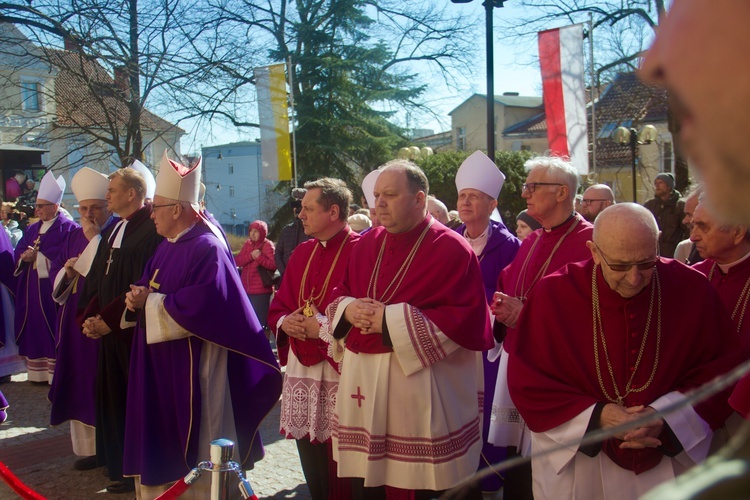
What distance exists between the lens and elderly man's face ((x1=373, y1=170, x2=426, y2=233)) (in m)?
4.16

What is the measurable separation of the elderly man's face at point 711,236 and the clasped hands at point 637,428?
1088mm

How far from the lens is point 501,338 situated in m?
4.75

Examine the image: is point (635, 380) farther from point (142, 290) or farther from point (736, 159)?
point (142, 290)

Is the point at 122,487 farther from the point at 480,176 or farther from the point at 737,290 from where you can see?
the point at 737,290

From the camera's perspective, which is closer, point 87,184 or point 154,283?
point 154,283

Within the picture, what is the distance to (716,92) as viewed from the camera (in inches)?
30.3

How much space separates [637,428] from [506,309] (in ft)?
3.95

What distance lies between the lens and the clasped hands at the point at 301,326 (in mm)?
4676

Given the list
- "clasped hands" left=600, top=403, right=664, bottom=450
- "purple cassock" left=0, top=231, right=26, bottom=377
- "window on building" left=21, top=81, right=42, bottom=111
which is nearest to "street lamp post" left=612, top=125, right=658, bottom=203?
"window on building" left=21, top=81, right=42, bottom=111

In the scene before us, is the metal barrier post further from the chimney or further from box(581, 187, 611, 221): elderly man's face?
the chimney

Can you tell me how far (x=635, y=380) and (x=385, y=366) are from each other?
1.32 metres

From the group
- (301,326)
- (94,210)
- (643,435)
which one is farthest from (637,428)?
(94,210)

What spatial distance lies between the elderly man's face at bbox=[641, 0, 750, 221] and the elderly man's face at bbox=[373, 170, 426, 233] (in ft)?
11.0

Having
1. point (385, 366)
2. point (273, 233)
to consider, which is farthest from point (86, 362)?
point (273, 233)
